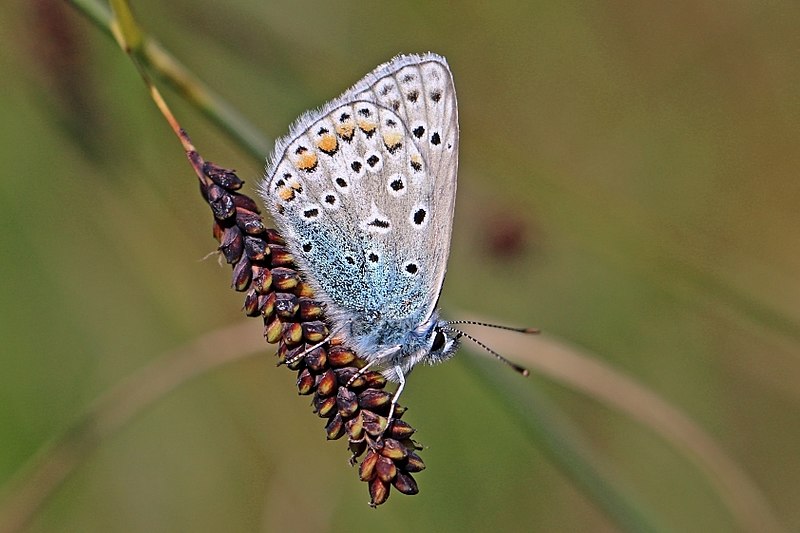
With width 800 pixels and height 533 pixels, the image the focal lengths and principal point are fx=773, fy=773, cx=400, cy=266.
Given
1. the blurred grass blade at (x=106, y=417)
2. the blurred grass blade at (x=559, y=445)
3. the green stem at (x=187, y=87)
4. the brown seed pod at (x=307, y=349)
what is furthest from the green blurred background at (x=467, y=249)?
the blurred grass blade at (x=559, y=445)

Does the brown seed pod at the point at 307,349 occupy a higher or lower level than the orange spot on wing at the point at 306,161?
lower

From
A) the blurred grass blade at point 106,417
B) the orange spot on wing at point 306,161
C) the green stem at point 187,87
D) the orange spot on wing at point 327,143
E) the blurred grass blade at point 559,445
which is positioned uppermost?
the orange spot on wing at point 327,143

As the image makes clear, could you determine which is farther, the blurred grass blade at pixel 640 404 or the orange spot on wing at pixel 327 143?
the blurred grass blade at pixel 640 404

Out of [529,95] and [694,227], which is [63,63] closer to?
[529,95]

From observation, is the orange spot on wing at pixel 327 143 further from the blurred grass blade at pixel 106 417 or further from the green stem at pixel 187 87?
the blurred grass blade at pixel 106 417

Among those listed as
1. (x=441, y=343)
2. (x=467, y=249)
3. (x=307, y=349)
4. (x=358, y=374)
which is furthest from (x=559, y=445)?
(x=467, y=249)

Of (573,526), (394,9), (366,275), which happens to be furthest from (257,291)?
(394,9)

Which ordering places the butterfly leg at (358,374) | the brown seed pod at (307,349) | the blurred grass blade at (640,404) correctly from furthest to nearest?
the blurred grass blade at (640,404), the butterfly leg at (358,374), the brown seed pod at (307,349)

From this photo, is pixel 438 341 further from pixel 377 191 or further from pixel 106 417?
pixel 106 417
